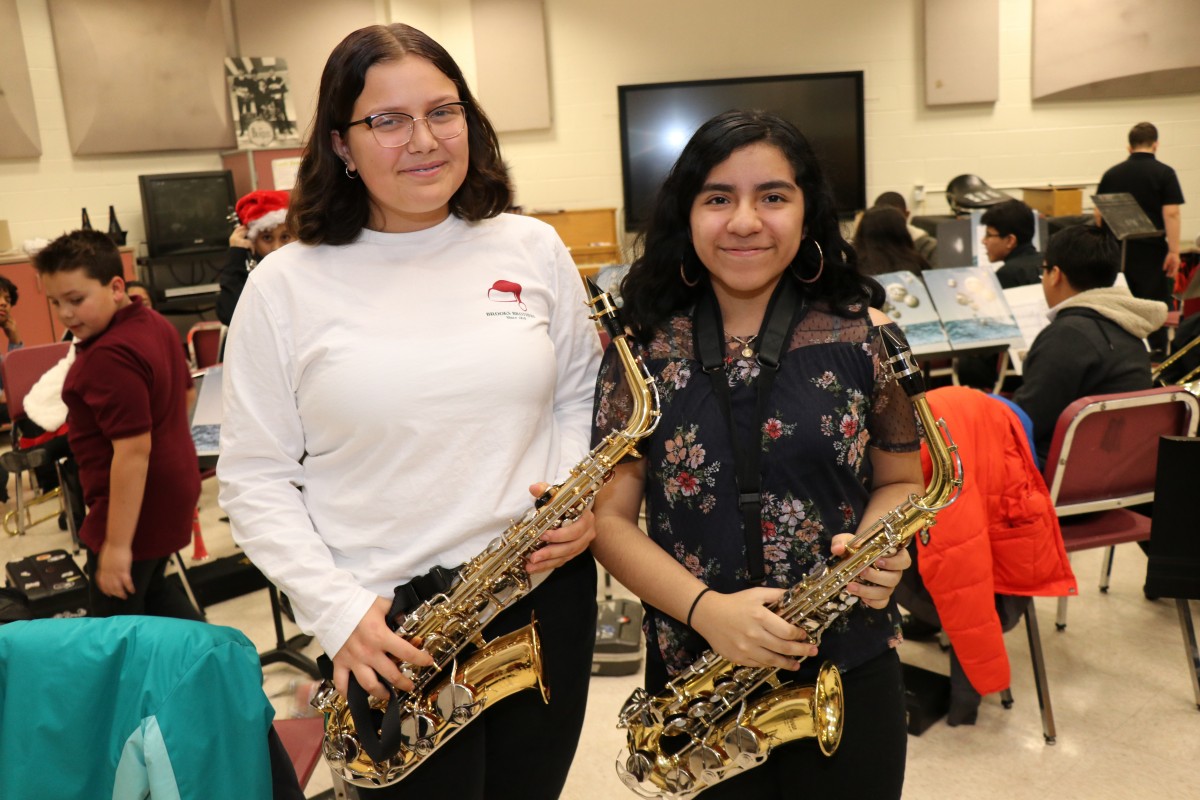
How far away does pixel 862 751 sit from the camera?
1.61 meters

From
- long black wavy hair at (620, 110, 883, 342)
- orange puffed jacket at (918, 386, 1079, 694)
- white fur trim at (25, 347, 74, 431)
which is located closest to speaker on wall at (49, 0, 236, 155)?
white fur trim at (25, 347, 74, 431)

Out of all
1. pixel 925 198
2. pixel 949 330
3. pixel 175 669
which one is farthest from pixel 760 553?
pixel 925 198

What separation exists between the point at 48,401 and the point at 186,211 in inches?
167

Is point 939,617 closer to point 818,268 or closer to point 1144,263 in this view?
point 818,268

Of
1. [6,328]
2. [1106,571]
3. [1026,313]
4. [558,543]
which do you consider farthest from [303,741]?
[6,328]

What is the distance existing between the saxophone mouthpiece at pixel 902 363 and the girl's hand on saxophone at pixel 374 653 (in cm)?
89

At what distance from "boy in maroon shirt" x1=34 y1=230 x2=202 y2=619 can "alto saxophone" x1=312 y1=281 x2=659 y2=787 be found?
5.42 feet

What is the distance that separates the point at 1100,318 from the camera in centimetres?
349

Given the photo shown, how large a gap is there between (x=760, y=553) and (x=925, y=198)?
9568mm

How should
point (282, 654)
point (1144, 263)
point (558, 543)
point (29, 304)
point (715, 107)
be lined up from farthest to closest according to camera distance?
point (715, 107) < point (29, 304) < point (1144, 263) < point (282, 654) < point (558, 543)

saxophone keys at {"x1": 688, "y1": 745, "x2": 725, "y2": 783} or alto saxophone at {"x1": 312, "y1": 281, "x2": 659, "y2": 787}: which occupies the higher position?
alto saxophone at {"x1": 312, "y1": 281, "x2": 659, "y2": 787}

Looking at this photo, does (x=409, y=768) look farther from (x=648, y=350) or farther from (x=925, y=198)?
(x=925, y=198)

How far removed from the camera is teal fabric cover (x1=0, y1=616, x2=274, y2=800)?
1.49 m

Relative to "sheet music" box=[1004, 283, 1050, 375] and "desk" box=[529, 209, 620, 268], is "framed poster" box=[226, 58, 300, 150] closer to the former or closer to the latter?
"desk" box=[529, 209, 620, 268]
